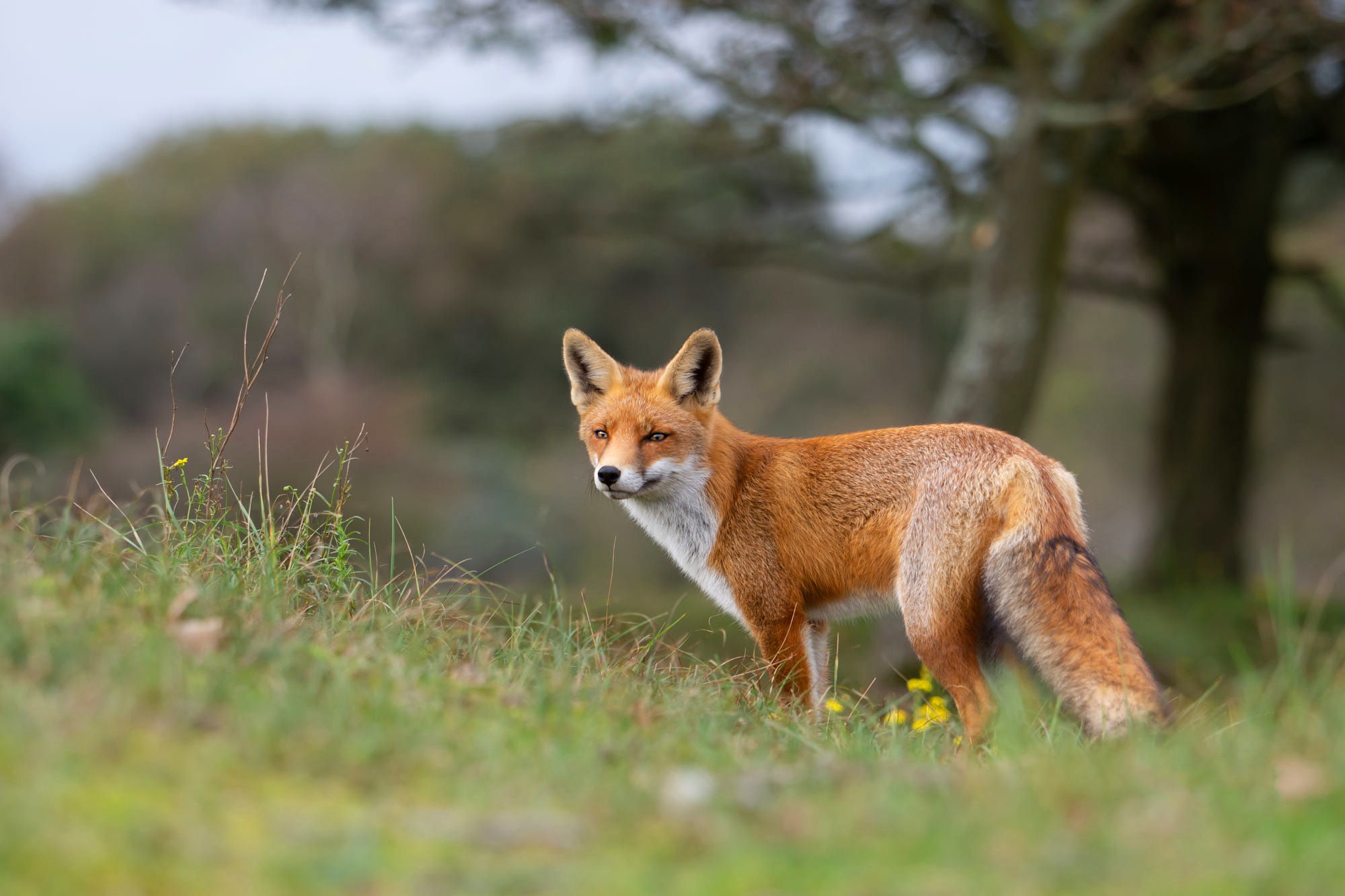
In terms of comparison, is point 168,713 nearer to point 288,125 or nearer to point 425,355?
point 425,355

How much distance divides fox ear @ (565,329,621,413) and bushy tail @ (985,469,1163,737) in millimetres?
2278

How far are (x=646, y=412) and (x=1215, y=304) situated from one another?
11000 millimetres

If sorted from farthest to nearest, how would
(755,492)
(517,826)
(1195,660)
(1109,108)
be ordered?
(1195,660) < (1109,108) < (755,492) < (517,826)

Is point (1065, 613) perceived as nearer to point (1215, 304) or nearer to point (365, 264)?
point (1215, 304)

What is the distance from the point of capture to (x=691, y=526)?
5465mm

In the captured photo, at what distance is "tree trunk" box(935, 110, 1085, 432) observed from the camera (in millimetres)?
10172

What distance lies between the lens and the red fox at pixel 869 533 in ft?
13.9

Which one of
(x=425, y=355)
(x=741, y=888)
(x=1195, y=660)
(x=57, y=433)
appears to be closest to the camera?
(x=741, y=888)

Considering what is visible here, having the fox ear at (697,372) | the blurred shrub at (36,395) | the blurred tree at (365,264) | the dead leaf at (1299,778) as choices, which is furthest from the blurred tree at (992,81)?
the blurred shrub at (36,395)

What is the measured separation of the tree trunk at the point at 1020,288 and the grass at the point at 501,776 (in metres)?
6.48

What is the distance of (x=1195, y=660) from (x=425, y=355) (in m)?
20.6

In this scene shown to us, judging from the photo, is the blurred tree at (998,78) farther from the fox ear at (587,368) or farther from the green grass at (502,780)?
the green grass at (502,780)

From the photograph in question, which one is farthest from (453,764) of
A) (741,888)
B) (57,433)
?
(57,433)

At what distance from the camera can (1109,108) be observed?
9.38 m
